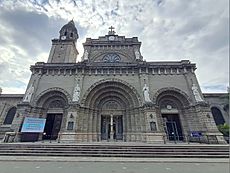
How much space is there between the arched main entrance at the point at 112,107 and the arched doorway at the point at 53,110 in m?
3.36

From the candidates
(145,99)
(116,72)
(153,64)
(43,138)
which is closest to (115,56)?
(116,72)

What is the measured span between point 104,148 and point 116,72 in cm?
1037

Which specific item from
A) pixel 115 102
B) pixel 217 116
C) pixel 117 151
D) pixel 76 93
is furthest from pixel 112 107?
pixel 217 116

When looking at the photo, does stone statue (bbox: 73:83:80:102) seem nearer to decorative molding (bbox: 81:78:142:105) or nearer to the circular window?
decorative molding (bbox: 81:78:142:105)

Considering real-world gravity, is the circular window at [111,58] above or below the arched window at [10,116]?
above

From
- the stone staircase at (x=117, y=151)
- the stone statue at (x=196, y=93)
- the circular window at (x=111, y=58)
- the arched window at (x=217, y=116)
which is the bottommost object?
the stone staircase at (x=117, y=151)

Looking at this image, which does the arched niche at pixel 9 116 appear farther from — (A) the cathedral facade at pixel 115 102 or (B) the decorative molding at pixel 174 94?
(B) the decorative molding at pixel 174 94

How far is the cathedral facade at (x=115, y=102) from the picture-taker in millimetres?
14719

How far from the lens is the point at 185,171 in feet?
18.1

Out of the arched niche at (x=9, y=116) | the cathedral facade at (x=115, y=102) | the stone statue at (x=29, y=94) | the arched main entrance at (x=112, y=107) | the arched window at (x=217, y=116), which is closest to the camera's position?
the cathedral facade at (x=115, y=102)

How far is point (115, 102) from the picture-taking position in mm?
17625

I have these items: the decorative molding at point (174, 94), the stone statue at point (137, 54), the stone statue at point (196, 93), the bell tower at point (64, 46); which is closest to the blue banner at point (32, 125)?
the bell tower at point (64, 46)

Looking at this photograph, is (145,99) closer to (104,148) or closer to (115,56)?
(104,148)

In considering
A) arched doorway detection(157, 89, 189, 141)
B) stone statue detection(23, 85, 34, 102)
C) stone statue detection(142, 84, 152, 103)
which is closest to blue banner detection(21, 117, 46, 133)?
stone statue detection(23, 85, 34, 102)
